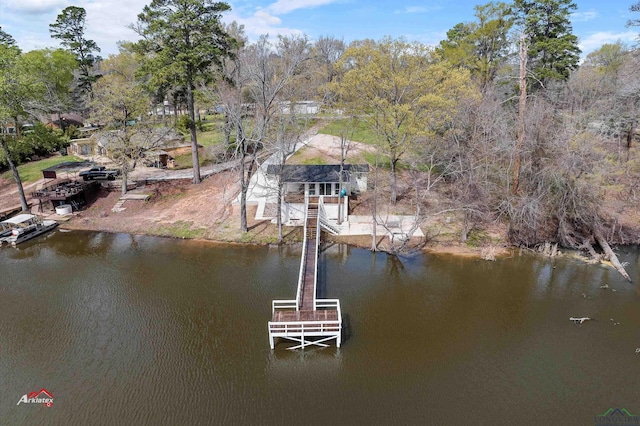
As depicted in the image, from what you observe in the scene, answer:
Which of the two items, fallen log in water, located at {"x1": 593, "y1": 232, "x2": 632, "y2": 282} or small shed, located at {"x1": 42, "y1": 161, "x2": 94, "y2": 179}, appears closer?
fallen log in water, located at {"x1": 593, "y1": 232, "x2": 632, "y2": 282}

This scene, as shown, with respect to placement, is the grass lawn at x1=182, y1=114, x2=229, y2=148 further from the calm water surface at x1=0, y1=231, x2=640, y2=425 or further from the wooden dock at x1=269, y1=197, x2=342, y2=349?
the wooden dock at x1=269, y1=197, x2=342, y2=349

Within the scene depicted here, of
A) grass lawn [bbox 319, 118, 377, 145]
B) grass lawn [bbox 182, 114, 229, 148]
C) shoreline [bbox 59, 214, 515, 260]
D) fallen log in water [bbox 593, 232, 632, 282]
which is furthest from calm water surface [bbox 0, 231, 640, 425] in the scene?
grass lawn [bbox 182, 114, 229, 148]

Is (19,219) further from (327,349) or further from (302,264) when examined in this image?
(327,349)

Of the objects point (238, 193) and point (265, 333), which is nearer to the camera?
point (265, 333)

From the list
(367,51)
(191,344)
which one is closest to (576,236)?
(367,51)

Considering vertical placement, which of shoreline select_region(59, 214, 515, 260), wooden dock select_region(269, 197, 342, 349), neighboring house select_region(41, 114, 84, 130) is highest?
neighboring house select_region(41, 114, 84, 130)

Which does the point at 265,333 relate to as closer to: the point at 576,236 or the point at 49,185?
the point at 576,236

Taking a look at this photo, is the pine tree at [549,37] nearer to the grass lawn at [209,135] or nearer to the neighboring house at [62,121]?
the grass lawn at [209,135]

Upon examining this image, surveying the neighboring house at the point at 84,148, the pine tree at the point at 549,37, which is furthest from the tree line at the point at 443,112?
the neighboring house at the point at 84,148
